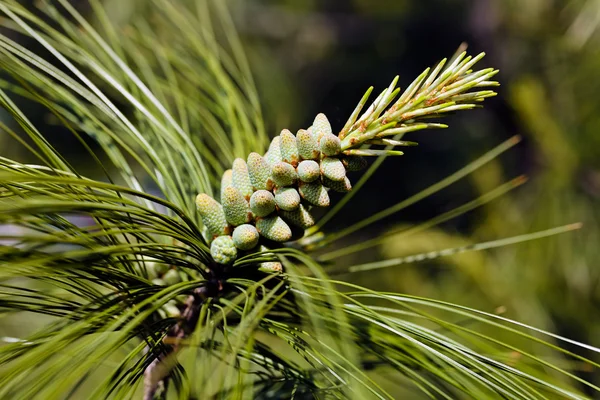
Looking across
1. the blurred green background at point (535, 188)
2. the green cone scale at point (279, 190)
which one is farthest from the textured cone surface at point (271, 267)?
the blurred green background at point (535, 188)

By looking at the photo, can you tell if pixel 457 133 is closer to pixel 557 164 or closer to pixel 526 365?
pixel 557 164

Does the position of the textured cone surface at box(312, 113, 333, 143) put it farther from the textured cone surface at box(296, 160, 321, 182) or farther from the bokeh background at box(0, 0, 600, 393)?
the bokeh background at box(0, 0, 600, 393)

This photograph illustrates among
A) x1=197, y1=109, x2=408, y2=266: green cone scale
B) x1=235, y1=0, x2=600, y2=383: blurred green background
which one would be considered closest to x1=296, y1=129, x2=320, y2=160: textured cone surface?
x1=197, y1=109, x2=408, y2=266: green cone scale

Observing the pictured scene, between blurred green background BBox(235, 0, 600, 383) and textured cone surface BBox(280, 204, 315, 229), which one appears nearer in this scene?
textured cone surface BBox(280, 204, 315, 229)

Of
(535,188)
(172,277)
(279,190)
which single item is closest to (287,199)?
(279,190)

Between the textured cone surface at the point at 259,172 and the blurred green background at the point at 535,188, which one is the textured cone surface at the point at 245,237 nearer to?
the textured cone surface at the point at 259,172

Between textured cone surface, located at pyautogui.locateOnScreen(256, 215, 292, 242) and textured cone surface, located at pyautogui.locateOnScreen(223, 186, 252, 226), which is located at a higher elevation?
textured cone surface, located at pyautogui.locateOnScreen(223, 186, 252, 226)
